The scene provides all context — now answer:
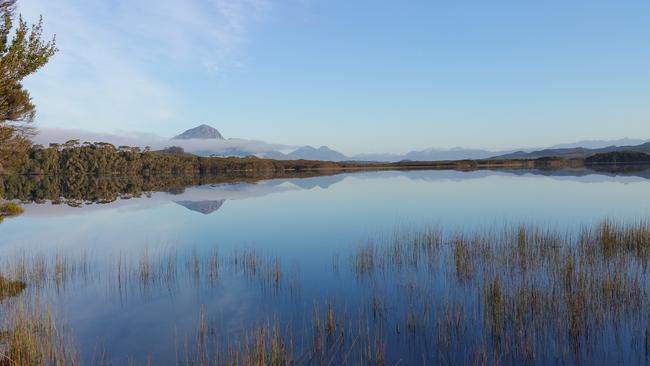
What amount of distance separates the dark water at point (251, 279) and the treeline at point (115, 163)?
329 ft

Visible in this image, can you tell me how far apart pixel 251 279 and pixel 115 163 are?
12945 centimetres

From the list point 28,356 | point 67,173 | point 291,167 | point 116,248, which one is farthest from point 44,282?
point 291,167

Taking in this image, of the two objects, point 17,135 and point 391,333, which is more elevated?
point 17,135

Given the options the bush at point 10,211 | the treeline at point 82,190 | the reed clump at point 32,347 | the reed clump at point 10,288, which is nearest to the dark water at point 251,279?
the reed clump at point 32,347

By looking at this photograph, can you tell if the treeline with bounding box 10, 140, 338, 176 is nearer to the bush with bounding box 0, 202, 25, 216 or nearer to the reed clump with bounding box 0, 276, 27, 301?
the bush with bounding box 0, 202, 25, 216

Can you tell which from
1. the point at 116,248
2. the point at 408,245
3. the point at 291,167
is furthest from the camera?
the point at 291,167

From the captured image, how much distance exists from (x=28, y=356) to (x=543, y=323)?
879 centimetres

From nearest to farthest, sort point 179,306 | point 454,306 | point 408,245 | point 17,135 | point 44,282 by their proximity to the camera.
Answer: point 454,306, point 179,306, point 44,282, point 408,245, point 17,135

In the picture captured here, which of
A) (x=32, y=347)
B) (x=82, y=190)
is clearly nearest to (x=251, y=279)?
(x=32, y=347)

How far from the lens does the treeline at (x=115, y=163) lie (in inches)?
→ 4417

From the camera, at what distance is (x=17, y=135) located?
22781 millimetres

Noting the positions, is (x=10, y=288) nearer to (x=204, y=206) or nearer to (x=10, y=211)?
(x=204, y=206)

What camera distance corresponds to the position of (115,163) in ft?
407

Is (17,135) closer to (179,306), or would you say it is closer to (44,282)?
(44,282)
